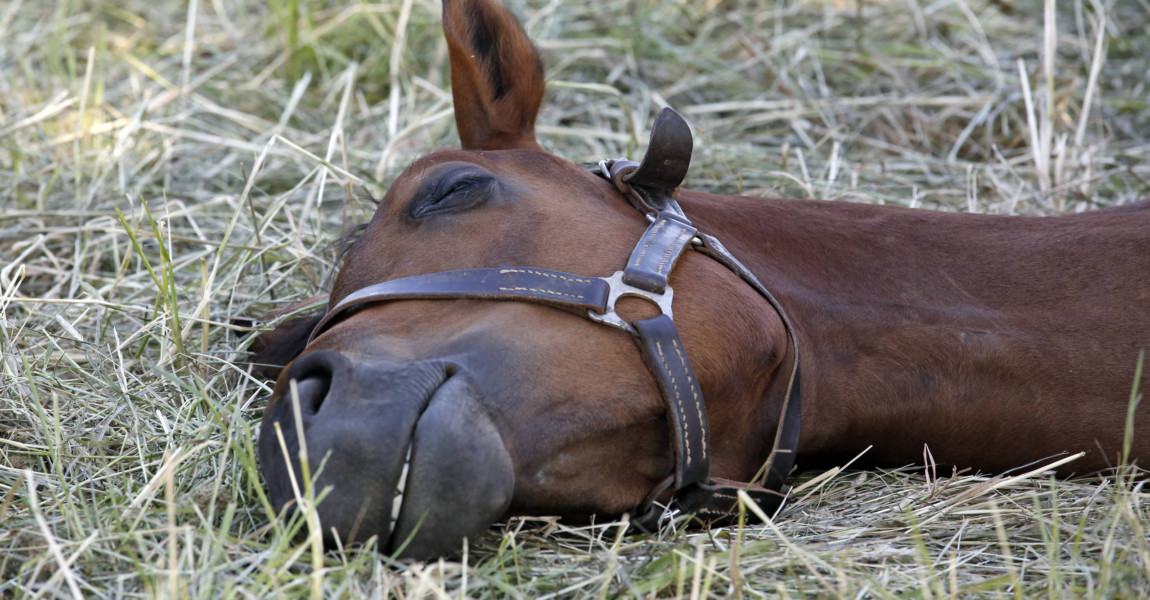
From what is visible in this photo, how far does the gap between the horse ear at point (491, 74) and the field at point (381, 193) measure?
0.75 metres

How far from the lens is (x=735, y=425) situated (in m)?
2.09

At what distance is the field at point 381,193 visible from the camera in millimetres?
1797

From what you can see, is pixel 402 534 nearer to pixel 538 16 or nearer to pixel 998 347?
pixel 998 347

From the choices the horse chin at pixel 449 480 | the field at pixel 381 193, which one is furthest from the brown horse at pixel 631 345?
the field at pixel 381 193

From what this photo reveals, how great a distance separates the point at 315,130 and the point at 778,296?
10.1ft

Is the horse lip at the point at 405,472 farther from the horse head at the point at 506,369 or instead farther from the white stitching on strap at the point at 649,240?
the white stitching on strap at the point at 649,240

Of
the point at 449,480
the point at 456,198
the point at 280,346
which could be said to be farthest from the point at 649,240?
the point at 280,346

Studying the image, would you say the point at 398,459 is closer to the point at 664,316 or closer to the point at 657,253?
the point at 664,316

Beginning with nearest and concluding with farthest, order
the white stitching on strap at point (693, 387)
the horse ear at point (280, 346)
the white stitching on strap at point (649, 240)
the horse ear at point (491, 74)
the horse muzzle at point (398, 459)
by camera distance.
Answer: the horse muzzle at point (398, 459) → the white stitching on strap at point (693, 387) → the white stitching on strap at point (649, 240) → the horse ear at point (280, 346) → the horse ear at point (491, 74)

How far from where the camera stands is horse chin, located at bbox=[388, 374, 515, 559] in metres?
1.68

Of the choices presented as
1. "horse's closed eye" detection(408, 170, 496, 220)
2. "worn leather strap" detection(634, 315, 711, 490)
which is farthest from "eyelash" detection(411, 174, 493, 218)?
"worn leather strap" detection(634, 315, 711, 490)

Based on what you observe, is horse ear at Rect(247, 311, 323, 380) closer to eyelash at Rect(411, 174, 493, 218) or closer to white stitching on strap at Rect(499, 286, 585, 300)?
eyelash at Rect(411, 174, 493, 218)

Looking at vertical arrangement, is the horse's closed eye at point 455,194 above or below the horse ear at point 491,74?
below

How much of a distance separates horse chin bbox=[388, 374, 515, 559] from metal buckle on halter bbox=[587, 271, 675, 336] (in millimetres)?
327
